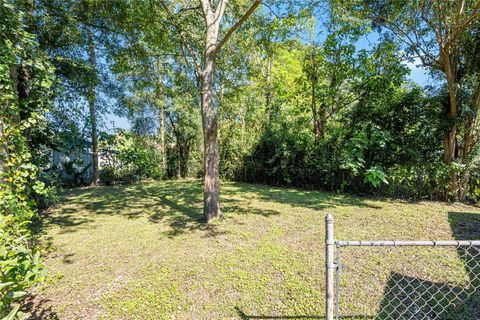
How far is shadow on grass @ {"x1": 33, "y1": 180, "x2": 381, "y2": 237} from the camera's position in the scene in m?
4.34

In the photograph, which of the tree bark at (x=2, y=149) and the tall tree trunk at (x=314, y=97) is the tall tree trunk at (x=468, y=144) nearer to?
the tall tree trunk at (x=314, y=97)

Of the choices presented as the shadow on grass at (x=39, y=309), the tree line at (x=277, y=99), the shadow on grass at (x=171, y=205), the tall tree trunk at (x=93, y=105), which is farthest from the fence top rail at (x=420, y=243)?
the tall tree trunk at (x=93, y=105)

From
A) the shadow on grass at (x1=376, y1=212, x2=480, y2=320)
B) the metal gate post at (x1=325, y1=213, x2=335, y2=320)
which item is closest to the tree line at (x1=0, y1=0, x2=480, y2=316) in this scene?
the metal gate post at (x1=325, y1=213, x2=335, y2=320)

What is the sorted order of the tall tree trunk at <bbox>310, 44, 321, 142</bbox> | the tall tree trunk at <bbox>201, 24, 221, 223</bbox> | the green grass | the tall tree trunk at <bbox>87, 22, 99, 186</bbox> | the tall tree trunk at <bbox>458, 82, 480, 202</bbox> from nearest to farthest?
the green grass, the tall tree trunk at <bbox>201, 24, 221, 223</bbox>, the tall tree trunk at <bbox>87, 22, 99, 186</bbox>, the tall tree trunk at <bbox>458, 82, 480, 202</bbox>, the tall tree trunk at <bbox>310, 44, 321, 142</bbox>

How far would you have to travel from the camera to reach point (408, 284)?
7.88ft

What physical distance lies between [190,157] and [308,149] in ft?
18.5

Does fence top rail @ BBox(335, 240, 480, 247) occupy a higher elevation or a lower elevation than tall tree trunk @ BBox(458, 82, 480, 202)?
lower

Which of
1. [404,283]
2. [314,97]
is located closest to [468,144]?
[314,97]

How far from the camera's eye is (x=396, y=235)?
362 centimetres

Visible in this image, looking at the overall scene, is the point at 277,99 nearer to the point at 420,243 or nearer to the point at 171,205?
the point at 171,205

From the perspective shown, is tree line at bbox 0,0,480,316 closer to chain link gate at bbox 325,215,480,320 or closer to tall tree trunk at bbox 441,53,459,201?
tall tree trunk at bbox 441,53,459,201

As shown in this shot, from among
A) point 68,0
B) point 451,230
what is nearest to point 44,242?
point 68,0

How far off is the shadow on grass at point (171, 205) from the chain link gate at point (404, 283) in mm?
2024

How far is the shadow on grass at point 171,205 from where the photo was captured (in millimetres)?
4336
